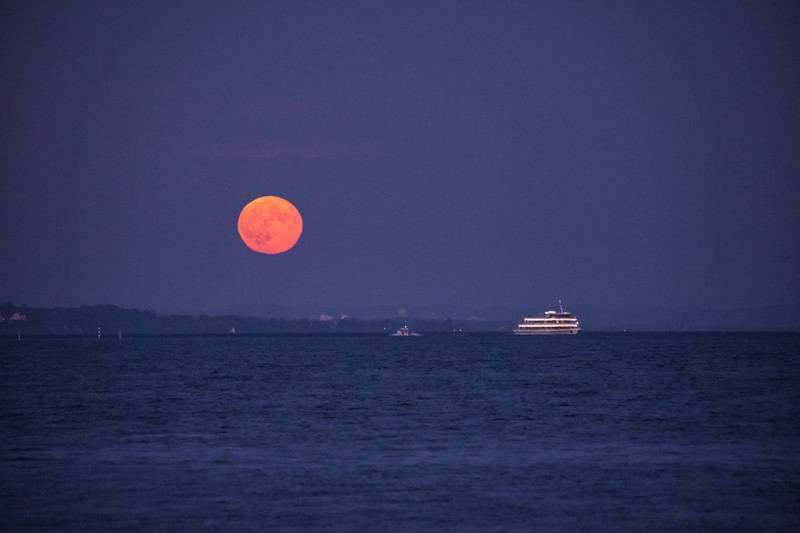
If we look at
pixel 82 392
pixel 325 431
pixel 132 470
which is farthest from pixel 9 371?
pixel 132 470

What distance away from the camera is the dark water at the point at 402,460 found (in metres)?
29.8

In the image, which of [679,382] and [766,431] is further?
[679,382]

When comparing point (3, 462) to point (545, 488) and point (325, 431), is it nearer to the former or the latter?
point (325, 431)

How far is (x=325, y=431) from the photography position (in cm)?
5281

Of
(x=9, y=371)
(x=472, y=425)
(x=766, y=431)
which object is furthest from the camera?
(x=9, y=371)

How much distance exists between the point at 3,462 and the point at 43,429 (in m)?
14.3

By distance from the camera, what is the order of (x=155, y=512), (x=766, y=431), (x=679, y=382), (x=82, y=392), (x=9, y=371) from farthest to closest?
(x=9, y=371)
(x=679, y=382)
(x=82, y=392)
(x=766, y=431)
(x=155, y=512)

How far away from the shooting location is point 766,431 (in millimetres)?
52062

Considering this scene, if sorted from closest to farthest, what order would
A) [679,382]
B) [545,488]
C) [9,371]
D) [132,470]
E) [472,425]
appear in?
[545,488] → [132,470] → [472,425] → [679,382] → [9,371]

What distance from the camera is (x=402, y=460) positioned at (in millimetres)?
41219

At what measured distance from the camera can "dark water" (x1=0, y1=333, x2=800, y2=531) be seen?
29812 mm

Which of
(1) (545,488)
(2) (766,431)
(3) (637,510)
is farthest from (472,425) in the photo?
(3) (637,510)

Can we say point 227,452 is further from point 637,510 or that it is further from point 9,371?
point 9,371

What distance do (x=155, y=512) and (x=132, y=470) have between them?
861 centimetres
